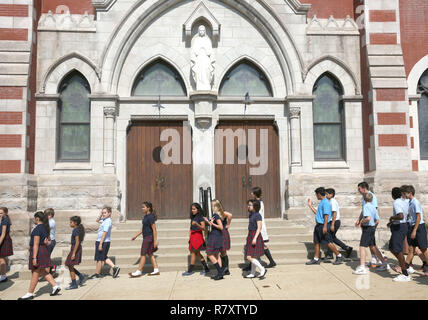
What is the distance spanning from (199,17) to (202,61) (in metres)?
1.35

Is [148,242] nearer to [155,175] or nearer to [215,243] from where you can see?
[215,243]

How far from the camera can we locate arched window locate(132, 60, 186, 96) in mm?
11656

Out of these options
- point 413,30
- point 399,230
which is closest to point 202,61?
point 413,30

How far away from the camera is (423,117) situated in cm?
1150

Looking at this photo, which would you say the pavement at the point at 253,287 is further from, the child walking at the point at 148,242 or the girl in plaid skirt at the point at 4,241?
the girl in plaid skirt at the point at 4,241

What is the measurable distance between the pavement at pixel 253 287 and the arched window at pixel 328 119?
430 centimetres

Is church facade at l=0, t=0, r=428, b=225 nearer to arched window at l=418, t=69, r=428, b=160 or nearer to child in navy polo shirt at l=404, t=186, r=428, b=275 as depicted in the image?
arched window at l=418, t=69, r=428, b=160

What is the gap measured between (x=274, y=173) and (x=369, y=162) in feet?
8.93

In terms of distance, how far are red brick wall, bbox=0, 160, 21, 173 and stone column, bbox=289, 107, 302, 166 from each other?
7.42 meters

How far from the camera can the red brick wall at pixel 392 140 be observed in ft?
35.0

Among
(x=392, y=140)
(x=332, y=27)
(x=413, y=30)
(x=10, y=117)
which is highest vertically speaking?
(x=332, y=27)

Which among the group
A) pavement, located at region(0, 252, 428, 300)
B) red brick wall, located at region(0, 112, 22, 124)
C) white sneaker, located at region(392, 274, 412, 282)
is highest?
red brick wall, located at region(0, 112, 22, 124)

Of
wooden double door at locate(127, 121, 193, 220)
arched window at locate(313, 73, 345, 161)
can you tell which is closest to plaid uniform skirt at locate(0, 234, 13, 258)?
wooden double door at locate(127, 121, 193, 220)

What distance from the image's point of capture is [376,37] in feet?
36.4
